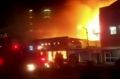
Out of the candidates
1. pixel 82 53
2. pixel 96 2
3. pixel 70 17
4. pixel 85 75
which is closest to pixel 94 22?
pixel 96 2

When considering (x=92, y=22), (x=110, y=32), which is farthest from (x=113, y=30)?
(x=92, y=22)

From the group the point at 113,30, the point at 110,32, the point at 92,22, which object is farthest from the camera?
the point at 92,22

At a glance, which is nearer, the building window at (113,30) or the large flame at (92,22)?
the building window at (113,30)

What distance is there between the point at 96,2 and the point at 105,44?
24.8 meters

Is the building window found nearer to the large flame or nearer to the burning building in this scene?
the burning building

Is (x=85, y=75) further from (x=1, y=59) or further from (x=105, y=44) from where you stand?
(x=105, y=44)

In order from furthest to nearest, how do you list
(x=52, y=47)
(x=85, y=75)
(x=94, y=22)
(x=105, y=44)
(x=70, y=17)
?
1. (x=70, y=17)
2. (x=94, y=22)
3. (x=52, y=47)
4. (x=105, y=44)
5. (x=85, y=75)

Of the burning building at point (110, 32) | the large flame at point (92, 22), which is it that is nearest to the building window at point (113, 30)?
the burning building at point (110, 32)

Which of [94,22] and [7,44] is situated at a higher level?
[94,22]

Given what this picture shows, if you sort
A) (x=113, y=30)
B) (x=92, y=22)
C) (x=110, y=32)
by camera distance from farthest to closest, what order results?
(x=92, y=22)
(x=110, y=32)
(x=113, y=30)

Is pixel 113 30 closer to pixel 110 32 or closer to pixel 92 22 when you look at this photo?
pixel 110 32

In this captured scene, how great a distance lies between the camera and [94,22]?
6359 centimetres

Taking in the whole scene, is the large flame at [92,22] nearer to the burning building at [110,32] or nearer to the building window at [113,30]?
the burning building at [110,32]

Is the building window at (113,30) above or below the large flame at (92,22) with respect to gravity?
below
